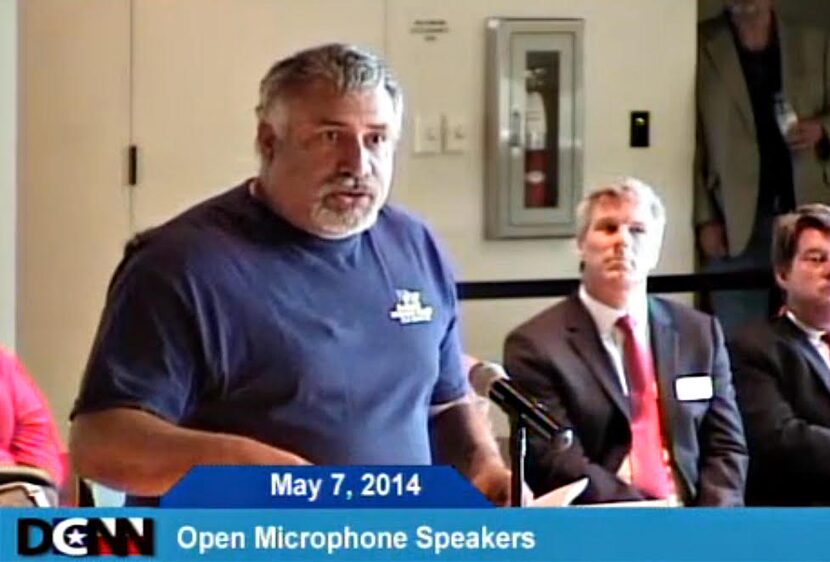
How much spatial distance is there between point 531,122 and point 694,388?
1.13 ft

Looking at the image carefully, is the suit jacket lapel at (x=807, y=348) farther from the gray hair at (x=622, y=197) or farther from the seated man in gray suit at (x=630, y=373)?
the gray hair at (x=622, y=197)

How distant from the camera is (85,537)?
1019 millimetres

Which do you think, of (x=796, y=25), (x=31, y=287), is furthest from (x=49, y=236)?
(x=796, y=25)

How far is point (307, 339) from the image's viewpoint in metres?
1.32

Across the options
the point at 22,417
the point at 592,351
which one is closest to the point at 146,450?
the point at 22,417

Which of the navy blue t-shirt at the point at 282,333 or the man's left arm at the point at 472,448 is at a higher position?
the navy blue t-shirt at the point at 282,333

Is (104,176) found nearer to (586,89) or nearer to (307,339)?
(307,339)

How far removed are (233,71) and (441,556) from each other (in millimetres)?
510

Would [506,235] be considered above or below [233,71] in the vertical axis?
below

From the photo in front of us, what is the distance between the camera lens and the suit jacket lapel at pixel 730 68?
1.36 meters

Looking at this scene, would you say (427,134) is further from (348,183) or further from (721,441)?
(721,441)

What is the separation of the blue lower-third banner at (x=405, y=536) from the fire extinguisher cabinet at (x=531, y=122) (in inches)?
14.8

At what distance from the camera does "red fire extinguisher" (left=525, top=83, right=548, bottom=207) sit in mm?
1332

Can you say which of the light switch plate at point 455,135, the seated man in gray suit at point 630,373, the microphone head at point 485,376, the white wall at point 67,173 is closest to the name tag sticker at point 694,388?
the seated man in gray suit at point 630,373
